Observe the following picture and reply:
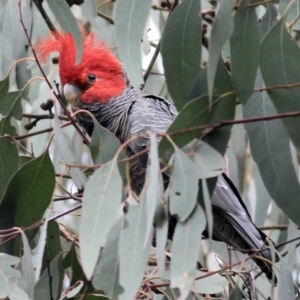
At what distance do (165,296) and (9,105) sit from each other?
900mm

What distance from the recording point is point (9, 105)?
2.41 meters

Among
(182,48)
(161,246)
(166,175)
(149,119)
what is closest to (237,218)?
(166,175)

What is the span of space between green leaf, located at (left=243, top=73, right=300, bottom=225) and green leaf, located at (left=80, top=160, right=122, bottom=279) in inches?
22.3

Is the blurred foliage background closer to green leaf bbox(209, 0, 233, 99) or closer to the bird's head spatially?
green leaf bbox(209, 0, 233, 99)

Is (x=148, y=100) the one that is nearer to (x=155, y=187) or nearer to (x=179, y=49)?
(x=179, y=49)

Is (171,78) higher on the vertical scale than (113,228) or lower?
higher

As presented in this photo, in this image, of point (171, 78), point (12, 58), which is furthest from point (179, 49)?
point (12, 58)

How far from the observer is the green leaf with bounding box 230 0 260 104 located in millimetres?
1874

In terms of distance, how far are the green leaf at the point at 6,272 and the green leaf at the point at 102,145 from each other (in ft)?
1.28

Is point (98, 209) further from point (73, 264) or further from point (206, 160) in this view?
point (73, 264)

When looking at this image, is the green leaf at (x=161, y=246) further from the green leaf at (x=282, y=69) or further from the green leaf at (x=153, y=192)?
the green leaf at (x=282, y=69)

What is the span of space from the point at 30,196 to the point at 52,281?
0.98 ft

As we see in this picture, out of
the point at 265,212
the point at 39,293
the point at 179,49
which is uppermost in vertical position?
the point at 179,49

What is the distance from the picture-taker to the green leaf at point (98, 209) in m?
1.56
